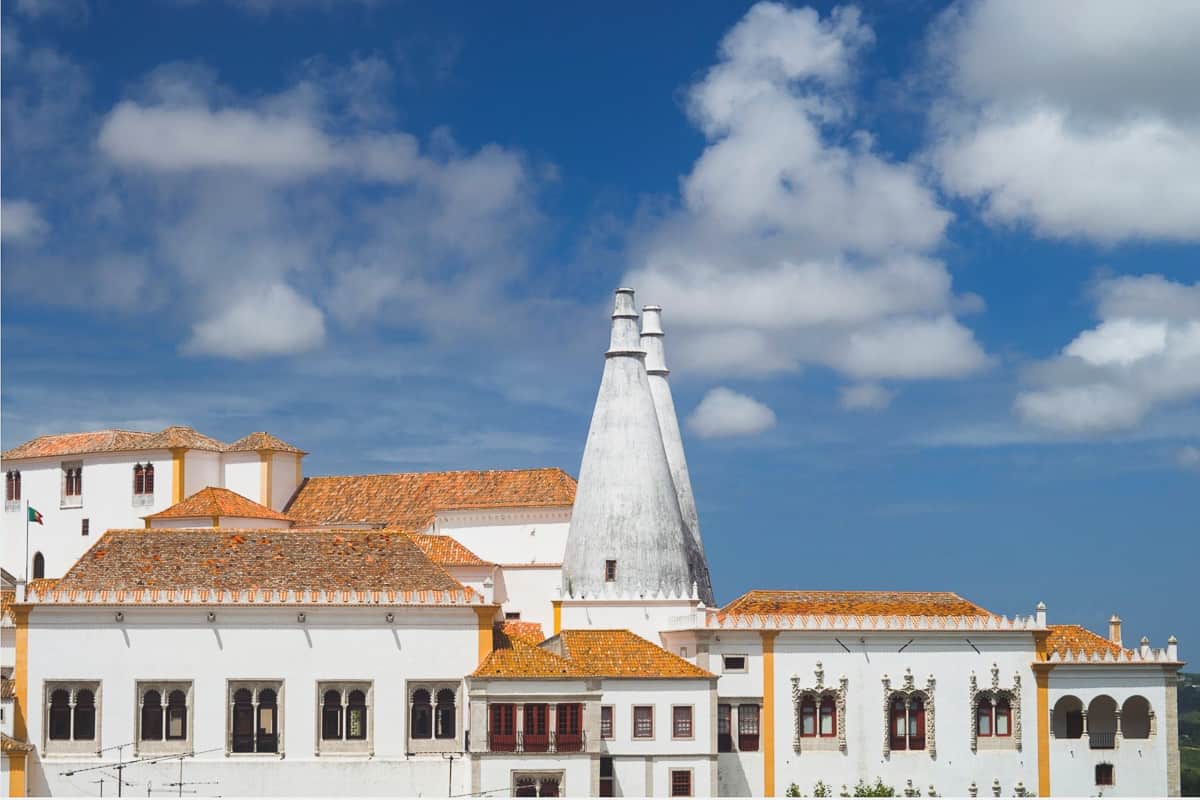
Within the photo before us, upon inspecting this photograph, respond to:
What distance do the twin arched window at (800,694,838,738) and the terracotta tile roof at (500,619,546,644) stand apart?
8357mm

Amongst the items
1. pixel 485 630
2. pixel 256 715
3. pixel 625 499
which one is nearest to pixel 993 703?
pixel 625 499

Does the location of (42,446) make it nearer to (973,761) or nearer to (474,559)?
(474,559)

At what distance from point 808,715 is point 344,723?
13.7 meters

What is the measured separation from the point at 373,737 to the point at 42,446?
99.6ft

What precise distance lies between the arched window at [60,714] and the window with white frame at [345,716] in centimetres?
694

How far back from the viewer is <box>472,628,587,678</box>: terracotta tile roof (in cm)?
4959

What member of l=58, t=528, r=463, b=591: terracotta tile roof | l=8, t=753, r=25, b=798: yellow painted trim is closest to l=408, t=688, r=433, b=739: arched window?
l=58, t=528, r=463, b=591: terracotta tile roof

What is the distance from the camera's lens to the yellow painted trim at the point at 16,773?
48812 millimetres

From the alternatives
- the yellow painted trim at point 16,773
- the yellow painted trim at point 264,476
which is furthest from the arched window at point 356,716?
the yellow painted trim at point 264,476

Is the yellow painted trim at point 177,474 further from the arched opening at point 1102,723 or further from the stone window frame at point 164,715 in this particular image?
the arched opening at point 1102,723

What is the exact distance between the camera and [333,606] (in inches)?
2004

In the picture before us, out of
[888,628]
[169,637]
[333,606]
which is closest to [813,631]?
[888,628]

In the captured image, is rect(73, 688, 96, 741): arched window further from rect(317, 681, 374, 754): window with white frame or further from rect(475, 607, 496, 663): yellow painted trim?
rect(475, 607, 496, 663): yellow painted trim

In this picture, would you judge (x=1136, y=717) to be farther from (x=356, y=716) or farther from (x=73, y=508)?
(x=73, y=508)
